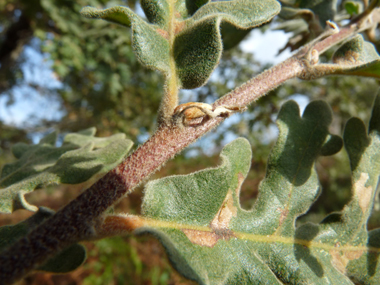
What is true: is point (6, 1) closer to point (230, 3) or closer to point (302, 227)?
point (230, 3)

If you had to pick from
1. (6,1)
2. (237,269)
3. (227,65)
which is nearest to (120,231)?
(237,269)

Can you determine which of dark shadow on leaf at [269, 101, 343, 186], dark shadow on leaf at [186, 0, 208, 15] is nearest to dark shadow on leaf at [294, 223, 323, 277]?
dark shadow on leaf at [269, 101, 343, 186]

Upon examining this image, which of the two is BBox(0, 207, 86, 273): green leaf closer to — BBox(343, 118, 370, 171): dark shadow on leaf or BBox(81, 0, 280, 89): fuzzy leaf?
BBox(81, 0, 280, 89): fuzzy leaf

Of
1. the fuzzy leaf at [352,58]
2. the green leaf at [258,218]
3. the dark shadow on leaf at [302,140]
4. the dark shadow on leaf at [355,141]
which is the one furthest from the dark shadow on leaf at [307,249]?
the fuzzy leaf at [352,58]

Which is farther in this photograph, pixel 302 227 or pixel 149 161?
pixel 302 227

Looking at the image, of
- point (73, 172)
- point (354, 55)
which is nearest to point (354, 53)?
point (354, 55)

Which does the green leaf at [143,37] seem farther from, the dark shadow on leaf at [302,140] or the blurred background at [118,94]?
the blurred background at [118,94]
